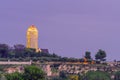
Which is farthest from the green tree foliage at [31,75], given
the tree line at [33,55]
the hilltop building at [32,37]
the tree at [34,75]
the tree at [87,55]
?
the hilltop building at [32,37]

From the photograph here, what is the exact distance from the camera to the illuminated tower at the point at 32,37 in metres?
180

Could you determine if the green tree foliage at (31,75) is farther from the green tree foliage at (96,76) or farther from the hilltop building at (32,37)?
the hilltop building at (32,37)

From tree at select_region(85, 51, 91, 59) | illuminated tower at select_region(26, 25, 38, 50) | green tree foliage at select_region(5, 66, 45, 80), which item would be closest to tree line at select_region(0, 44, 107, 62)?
tree at select_region(85, 51, 91, 59)

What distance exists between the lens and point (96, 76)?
146000mm

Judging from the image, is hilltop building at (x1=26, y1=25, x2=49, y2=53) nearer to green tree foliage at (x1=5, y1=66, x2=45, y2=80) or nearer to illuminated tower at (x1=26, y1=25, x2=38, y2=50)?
illuminated tower at (x1=26, y1=25, x2=38, y2=50)

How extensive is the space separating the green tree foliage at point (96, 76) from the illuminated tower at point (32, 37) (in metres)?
29.5

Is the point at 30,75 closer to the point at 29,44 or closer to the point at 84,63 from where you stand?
the point at 84,63

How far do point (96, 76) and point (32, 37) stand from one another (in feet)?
121

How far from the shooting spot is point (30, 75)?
124m

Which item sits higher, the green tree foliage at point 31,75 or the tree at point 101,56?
the tree at point 101,56

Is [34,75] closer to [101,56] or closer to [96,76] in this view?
[96,76]

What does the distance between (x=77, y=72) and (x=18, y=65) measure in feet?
25.1

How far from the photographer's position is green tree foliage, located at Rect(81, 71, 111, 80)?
145 m

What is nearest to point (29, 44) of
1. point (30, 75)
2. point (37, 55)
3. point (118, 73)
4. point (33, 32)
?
point (33, 32)
